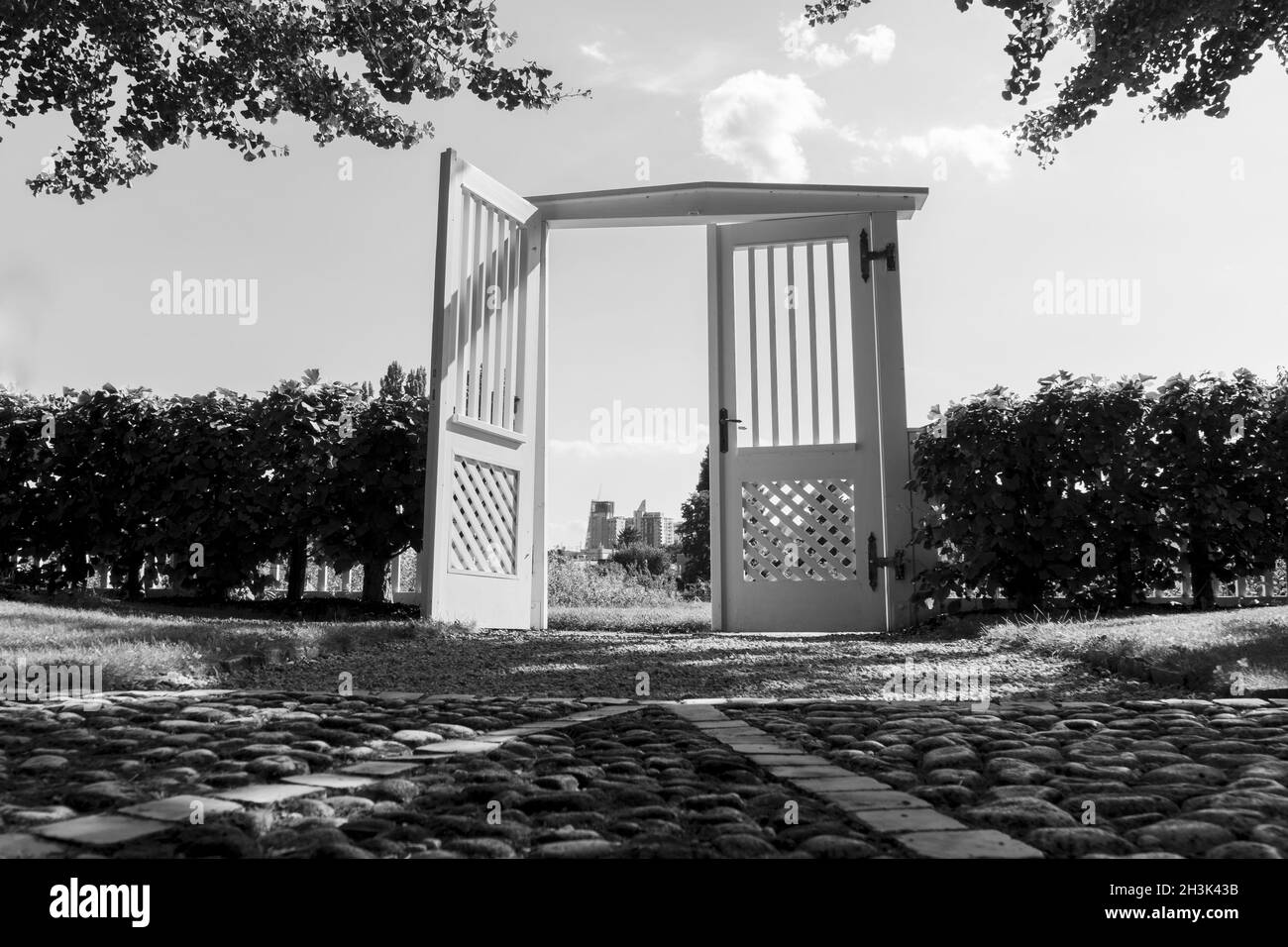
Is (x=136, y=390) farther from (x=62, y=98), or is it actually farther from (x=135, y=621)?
(x=135, y=621)

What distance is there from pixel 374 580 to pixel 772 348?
124 inches

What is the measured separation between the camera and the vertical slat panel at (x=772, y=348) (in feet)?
23.2

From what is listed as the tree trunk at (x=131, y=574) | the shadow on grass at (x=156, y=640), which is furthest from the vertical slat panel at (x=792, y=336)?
the tree trunk at (x=131, y=574)

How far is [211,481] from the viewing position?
23.4ft

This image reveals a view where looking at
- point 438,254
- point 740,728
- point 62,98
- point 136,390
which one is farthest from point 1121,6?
point 136,390

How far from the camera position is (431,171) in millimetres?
6145

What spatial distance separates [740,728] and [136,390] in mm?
6237

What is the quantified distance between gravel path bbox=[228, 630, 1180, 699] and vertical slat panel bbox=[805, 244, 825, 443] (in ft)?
6.72

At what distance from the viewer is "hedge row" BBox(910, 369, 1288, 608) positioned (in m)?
6.21

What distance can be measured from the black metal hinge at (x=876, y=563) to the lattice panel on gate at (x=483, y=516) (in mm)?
2335

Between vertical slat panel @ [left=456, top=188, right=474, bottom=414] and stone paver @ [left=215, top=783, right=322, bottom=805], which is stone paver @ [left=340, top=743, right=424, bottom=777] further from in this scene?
vertical slat panel @ [left=456, top=188, right=474, bottom=414]

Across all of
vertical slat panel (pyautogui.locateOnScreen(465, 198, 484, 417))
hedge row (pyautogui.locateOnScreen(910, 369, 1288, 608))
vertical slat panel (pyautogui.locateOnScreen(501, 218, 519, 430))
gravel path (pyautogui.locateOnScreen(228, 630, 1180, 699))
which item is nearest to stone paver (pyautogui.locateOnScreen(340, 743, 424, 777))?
gravel path (pyautogui.locateOnScreen(228, 630, 1180, 699))

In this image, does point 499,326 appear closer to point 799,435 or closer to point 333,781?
point 799,435

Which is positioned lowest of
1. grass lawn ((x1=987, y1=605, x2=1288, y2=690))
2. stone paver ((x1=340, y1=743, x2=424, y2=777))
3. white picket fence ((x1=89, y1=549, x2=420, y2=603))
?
stone paver ((x1=340, y1=743, x2=424, y2=777))
